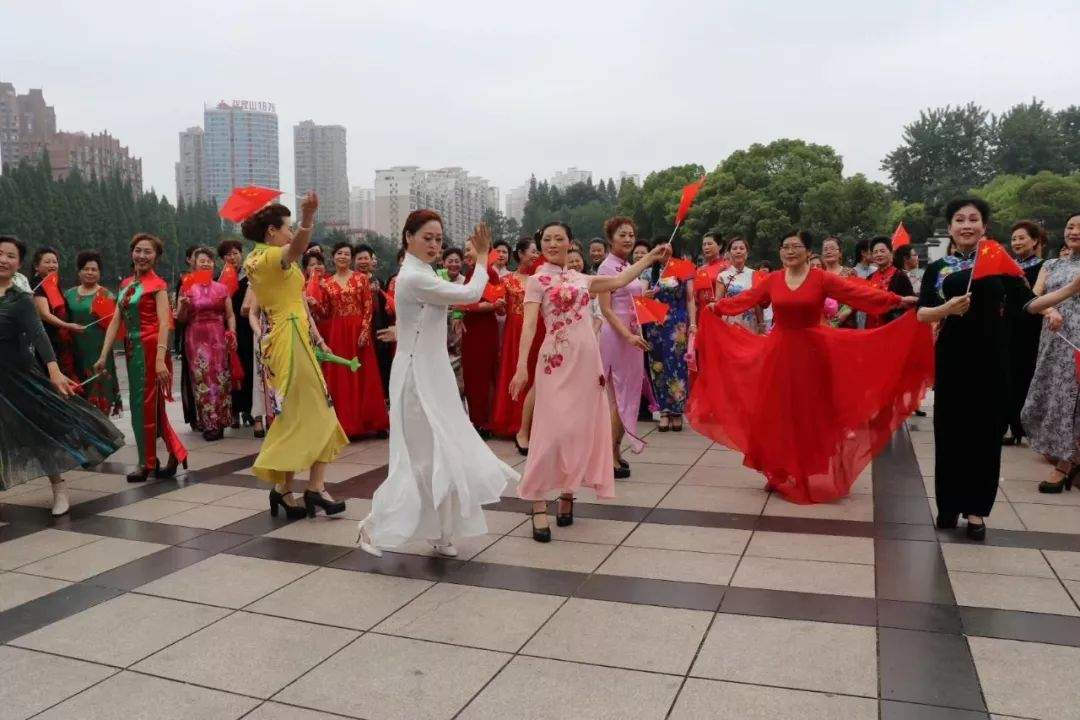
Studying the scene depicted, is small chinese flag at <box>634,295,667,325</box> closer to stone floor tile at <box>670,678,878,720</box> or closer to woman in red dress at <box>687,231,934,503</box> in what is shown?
woman in red dress at <box>687,231,934,503</box>

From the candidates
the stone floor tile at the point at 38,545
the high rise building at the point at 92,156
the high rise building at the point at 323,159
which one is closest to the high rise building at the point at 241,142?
the high rise building at the point at 323,159

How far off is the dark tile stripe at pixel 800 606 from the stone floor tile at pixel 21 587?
10.4 ft

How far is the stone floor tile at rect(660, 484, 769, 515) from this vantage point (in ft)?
17.1

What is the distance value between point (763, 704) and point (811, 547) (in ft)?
5.91

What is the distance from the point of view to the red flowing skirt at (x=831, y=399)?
5.26m

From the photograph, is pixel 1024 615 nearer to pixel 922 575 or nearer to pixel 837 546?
pixel 922 575

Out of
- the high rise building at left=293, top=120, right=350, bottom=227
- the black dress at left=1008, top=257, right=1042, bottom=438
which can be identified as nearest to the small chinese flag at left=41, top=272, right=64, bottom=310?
the black dress at left=1008, top=257, right=1042, bottom=438

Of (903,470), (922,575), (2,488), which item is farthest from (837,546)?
(2,488)

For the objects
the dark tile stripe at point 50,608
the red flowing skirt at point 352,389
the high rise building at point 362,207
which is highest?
the high rise building at point 362,207

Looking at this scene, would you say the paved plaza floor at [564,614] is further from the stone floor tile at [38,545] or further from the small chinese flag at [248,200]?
the small chinese flag at [248,200]

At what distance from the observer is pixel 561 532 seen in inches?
187

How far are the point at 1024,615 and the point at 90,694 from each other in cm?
358

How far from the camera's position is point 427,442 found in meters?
4.24

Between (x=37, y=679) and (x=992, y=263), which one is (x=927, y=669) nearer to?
(x=992, y=263)
